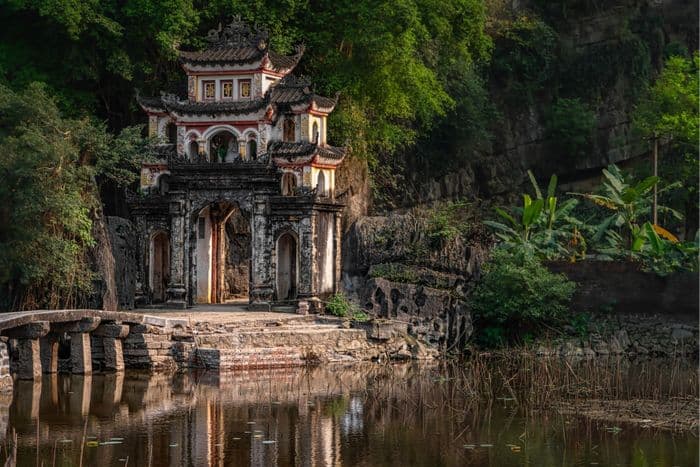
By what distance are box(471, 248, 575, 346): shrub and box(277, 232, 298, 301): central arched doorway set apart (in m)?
4.97

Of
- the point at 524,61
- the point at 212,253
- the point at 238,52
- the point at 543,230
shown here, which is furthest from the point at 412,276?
the point at 524,61

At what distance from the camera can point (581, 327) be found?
33406mm

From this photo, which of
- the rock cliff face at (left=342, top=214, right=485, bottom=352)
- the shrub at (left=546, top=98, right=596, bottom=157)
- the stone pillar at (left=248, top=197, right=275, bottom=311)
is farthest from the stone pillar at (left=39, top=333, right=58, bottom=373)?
the shrub at (left=546, top=98, right=596, bottom=157)

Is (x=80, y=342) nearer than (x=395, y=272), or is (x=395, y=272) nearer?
(x=80, y=342)

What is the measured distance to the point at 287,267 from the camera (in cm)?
3450

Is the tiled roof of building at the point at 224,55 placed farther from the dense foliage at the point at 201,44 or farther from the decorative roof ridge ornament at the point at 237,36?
the dense foliage at the point at 201,44

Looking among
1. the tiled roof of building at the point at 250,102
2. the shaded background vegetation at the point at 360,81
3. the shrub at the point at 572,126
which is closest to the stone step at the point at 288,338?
the shaded background vegetation at the point at 360,81

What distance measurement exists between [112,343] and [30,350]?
242cm

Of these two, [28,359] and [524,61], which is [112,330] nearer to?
[28,359]

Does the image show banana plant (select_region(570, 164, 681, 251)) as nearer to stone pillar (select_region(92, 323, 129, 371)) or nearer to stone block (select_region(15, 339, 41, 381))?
stone pillar (select_region(92, 323, 129, 371))

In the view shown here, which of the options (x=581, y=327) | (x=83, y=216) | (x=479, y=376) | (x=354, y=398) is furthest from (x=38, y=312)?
(x=581, y=327)

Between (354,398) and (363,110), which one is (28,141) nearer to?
(354,398)

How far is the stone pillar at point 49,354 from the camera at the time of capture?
1072 inches

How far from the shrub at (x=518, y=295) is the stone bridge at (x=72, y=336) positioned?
8.56m
